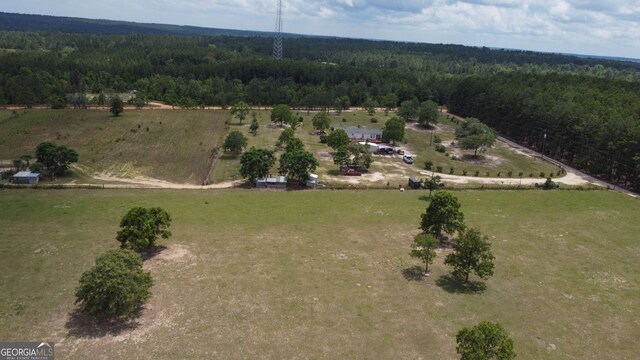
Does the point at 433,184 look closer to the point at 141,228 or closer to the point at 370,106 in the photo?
the point at 141,228

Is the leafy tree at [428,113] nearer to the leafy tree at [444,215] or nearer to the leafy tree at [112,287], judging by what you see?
the leafy tree at [444,215]

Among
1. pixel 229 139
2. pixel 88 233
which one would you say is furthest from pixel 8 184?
pixel 229 139

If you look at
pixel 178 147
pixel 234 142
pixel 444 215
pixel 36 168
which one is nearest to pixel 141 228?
pixel 444 215

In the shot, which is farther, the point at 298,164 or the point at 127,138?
the point at 127,138

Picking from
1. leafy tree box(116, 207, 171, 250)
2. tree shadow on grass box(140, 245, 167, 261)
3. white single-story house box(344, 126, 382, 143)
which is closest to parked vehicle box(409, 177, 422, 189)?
white single-story house box(344, 126, 382, 143)

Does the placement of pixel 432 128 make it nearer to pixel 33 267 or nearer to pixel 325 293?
pixel 325 293

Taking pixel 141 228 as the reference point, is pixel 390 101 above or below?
above

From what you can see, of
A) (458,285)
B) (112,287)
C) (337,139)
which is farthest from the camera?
(337,139)
